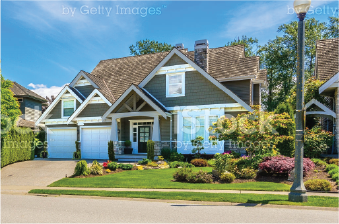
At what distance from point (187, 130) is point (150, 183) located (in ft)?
29.2

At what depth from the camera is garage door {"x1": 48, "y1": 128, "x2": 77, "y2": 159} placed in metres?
25.5

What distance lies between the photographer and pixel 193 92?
838 inches

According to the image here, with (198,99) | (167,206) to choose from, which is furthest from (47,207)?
(198,99)

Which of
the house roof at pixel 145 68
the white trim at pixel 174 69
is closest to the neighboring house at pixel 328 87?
the house roof at pixel 145 68

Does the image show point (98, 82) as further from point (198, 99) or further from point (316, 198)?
point (316, 198)

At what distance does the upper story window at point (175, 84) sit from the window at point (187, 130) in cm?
192

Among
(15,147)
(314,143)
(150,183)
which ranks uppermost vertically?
(314,143)

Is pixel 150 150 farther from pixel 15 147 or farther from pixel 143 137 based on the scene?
pixel 15 147

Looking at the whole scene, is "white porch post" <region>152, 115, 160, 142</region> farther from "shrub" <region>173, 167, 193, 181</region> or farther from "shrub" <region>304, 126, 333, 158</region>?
"shrub" <region>304, 126, 333, 158</region>

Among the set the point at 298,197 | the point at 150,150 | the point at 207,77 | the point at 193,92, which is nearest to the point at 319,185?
the point at 298,197

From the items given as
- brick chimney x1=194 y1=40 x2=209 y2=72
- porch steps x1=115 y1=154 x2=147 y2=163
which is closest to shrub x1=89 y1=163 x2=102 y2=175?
porch steps x1=115 y1=154 x2=147 y2=163

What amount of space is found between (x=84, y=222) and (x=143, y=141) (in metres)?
15.6

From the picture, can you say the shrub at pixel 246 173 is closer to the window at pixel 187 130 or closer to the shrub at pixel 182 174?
the shrub at pixel 182 174

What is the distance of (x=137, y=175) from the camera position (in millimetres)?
15039
